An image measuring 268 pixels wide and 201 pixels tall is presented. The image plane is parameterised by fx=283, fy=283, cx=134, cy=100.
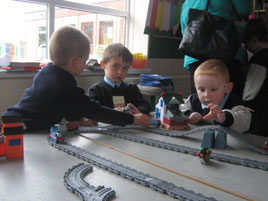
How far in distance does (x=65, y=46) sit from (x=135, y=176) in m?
0.81

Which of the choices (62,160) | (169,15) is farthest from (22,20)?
(62,160)

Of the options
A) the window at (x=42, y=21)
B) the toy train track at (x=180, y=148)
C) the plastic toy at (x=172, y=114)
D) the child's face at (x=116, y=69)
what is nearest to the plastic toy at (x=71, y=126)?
the toy train track at (x=180, y=148)

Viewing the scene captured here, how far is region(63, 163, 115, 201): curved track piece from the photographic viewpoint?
0.61 metres

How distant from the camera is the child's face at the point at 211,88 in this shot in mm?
1374

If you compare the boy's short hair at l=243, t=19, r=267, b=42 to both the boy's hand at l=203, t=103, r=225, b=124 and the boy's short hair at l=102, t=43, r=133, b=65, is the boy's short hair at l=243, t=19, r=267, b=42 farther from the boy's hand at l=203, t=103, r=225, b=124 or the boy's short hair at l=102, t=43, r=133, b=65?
the boy's hand at l=203, t=103, r=225, b=124

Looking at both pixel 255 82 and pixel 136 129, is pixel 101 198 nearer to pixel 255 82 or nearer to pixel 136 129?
pixel 136 129

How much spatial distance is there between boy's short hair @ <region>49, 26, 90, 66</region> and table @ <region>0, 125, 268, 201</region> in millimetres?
412

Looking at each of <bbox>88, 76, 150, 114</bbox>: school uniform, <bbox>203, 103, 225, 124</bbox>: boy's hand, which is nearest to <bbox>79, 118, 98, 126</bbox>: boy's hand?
<bbox>88, 76, 150, 114</bbox>: school uniform

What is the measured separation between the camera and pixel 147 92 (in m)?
2.71

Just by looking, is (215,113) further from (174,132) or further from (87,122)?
(87,122)

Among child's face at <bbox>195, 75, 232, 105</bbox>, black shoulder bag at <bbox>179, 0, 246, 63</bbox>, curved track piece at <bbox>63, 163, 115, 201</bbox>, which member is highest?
black shoulder bag at <bbox>179, 0, 246, 63</bbox>

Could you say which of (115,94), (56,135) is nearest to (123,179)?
(56,135)

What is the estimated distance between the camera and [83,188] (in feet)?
2.14

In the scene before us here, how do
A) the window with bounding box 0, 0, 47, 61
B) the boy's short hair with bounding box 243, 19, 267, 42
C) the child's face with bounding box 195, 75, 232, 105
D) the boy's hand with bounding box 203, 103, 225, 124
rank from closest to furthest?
the boy's hand with bounding box 203, 103, 225, 124 → the child's face with bounding box 195, 75, 232, 105 → the boy's short hair with bounding box 243, 19, 267, 42 → the window with bounding box 0, 0, 47, 61
